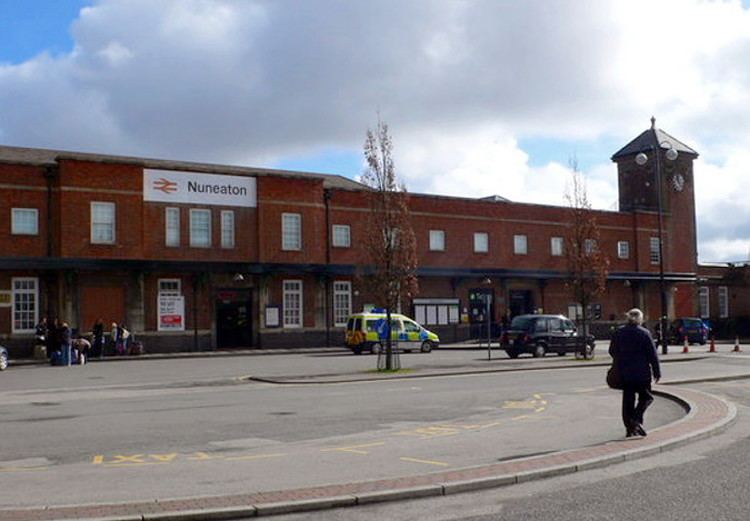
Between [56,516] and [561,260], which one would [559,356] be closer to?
[561,260]

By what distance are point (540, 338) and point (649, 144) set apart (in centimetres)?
3187

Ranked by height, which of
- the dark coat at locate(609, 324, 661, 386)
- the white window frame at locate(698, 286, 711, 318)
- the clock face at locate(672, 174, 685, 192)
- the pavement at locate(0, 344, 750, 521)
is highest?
the clock face at locate(672, 174, 685, 192)

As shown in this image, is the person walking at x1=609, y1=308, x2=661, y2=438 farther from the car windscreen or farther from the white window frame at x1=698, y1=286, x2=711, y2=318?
the white window frame at x1=698, y1=286, x2=711, y2=318

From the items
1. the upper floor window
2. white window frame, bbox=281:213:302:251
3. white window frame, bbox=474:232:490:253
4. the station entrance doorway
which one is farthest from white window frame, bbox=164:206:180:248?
white window frame, bbox=474:232:490:253

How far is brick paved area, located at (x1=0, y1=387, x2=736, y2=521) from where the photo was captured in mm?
7969

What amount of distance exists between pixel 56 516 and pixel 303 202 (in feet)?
133

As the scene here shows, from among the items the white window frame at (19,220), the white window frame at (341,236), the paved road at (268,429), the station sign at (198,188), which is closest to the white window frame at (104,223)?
the station sign at (198,188)

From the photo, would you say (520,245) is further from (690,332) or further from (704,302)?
(704,302)

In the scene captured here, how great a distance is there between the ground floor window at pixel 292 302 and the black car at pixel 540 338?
13.9 m

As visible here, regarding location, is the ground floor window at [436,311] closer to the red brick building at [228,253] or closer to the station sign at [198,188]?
the red brick building at [228,253]

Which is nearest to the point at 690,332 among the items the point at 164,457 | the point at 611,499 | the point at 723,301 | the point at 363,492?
the point at 723,301

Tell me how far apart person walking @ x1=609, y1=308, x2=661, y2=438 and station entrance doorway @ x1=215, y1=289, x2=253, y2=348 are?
3466 cm

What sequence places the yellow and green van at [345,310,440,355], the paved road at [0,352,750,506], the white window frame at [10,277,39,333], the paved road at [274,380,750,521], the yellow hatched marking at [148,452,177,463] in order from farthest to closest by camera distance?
1. the yellow and green van at [345,310,440,355]
2. the white window frame at [10,277,39,333]
3. the yellow hatched marking at [148,452,177,463]
4. the paved road at [0,352,750,506]
5. the paved road at [274,380,750,521]

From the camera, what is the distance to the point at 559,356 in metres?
37.5
